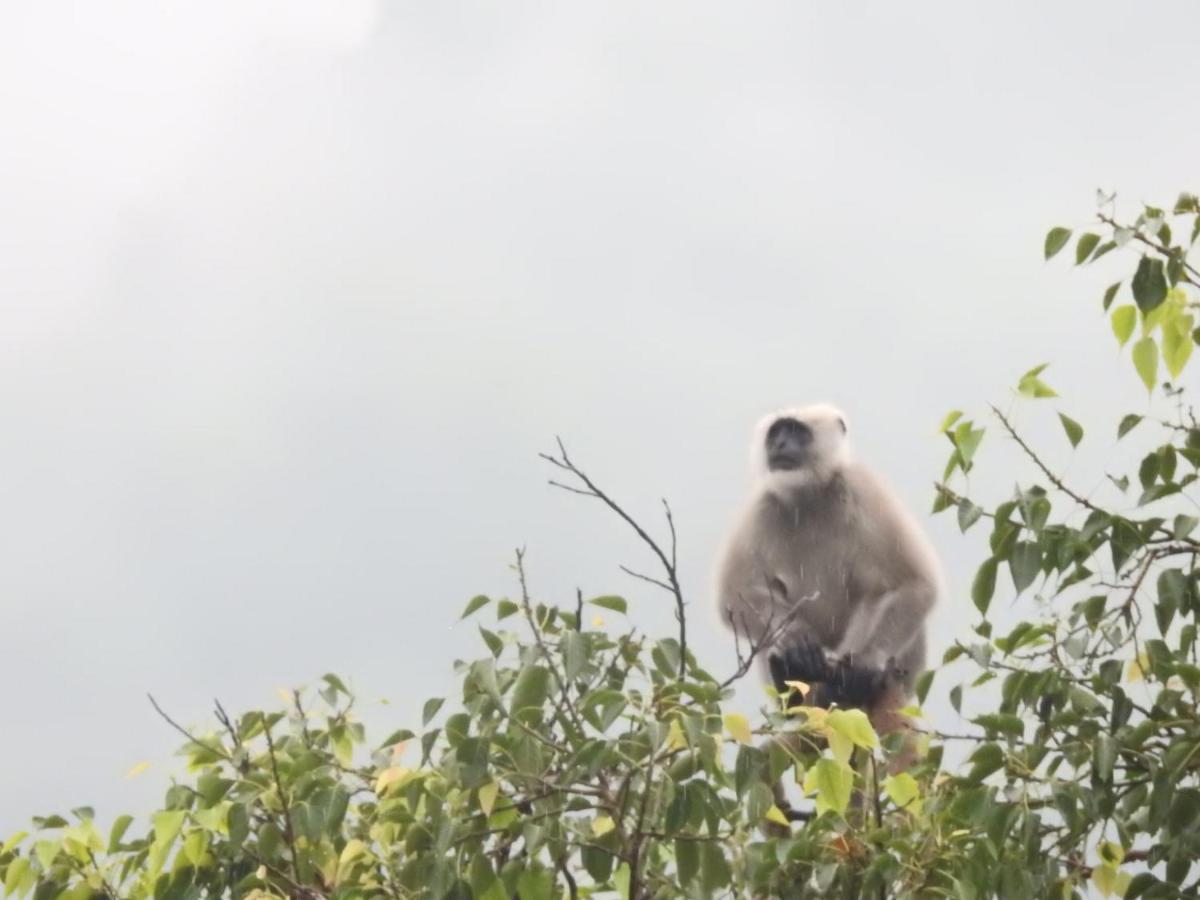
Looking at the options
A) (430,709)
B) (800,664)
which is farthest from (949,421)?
(800,664)

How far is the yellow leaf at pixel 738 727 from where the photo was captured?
2.39 metres

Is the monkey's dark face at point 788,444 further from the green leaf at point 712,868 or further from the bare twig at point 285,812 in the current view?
the green leaf at point 712,868

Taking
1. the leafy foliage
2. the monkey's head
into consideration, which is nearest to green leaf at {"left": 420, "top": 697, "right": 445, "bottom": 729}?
the leafy foliage

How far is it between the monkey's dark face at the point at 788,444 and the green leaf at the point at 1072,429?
2.81m

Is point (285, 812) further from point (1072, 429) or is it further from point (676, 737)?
point (1072, 429)

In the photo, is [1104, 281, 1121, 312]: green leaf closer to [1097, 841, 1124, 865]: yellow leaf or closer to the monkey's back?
[1097, 841, 1124, 865]: yellow leaf

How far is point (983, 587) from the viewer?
2.89 metres

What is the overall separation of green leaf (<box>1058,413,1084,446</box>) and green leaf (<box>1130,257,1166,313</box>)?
0.72 ft

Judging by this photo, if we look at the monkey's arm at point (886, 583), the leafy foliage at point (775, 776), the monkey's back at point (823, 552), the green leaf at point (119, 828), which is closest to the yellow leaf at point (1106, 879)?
the leafy foliage at point (775, 776)

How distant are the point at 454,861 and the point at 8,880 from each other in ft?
3.73

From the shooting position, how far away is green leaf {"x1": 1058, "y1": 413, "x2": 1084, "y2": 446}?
2792 millimetres

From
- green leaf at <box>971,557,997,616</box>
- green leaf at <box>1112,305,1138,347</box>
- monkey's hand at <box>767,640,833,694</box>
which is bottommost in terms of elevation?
green leaf at <box>971,557,997,616</box>

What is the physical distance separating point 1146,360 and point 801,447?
2764 mm

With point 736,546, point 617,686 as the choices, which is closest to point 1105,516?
point 617,686
